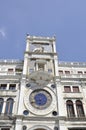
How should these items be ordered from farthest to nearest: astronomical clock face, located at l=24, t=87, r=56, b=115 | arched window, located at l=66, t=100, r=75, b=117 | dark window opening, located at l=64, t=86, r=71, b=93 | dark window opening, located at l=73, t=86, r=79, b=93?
dark window opening, located at l=73, t=86, r=79, b=93 < dark window opening, located at l=64, t=86, r=71, b=93 < arched window, located at l=66, t=100, r=75, b=117 < astronomical clock face, located at l=24, t=87, r=56, b=115

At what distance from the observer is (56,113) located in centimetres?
3027

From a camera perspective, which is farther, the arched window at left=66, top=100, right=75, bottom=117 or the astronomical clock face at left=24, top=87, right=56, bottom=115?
the arched window at left=66, top=100, right=75, bottom=117

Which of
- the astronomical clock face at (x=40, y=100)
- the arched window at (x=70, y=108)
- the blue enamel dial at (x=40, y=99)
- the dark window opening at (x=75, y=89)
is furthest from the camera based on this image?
the dark window opening at (x=75, y=89)

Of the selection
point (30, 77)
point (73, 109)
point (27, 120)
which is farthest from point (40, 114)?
point (30, 77)

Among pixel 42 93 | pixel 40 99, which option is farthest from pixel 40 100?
pixel 42 93

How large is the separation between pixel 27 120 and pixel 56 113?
4.63 metres

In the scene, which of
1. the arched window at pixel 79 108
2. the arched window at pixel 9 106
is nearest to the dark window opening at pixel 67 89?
the arched window at pixel 79 108

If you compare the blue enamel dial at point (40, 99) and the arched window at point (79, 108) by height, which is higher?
the blue enamel dial at point (40, 99)

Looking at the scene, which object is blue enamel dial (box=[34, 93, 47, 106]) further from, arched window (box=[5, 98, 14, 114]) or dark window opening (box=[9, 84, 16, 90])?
dark window opening (box=[9, 84, 16, 90])

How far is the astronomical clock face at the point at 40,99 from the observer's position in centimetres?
3135

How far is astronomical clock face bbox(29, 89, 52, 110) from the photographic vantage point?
31.4 meters

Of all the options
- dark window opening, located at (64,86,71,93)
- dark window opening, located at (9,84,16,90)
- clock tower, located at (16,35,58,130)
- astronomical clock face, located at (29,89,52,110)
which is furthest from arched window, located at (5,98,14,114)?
dark window opening, located at (64,86,71,93)

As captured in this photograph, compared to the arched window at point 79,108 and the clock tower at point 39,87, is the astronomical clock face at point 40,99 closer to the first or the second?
the clock tower at point 39,87

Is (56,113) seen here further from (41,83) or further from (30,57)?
(30,57)
